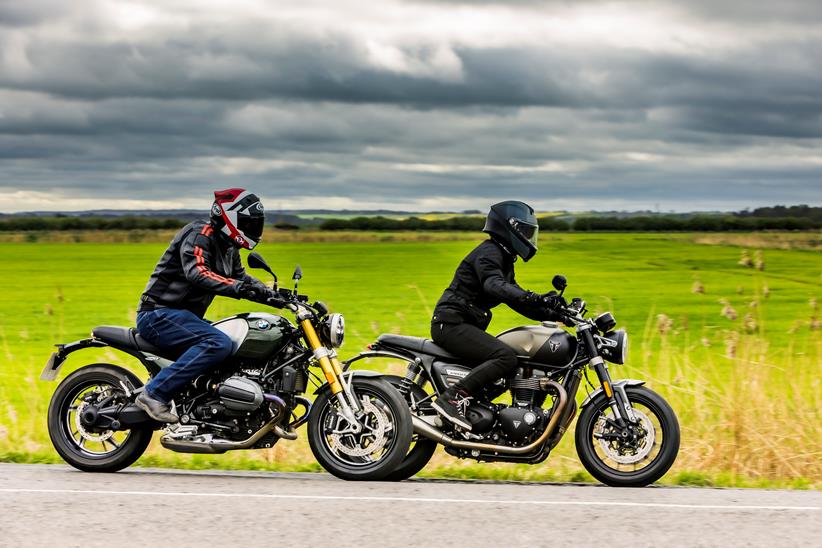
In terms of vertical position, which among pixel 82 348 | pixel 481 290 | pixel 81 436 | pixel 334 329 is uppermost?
pixel 481 290

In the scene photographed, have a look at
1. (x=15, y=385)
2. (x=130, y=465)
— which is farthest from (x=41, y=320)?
(x=130, y=465)

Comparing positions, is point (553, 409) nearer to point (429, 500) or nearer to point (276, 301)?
Answer: point (429, 500)

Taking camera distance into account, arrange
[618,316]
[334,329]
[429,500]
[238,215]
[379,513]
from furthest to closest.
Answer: [618,316] → [238,215] → [334,329] → [429,500] → [379,513]

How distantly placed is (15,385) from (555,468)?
32.5 feet

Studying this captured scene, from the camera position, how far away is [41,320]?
97.8 ft

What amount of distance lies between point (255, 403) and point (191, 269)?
3.70ft

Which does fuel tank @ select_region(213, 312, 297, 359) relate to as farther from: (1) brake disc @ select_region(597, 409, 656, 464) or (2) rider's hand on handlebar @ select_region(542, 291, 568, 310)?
(1) brake disc @ select_region(597, 409, 656, 464)

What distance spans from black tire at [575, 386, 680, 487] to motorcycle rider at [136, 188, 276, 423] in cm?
256

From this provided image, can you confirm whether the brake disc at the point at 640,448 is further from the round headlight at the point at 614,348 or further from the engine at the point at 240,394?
the engine at the point at 240,394

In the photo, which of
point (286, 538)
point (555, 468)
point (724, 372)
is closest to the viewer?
point (286, 538)

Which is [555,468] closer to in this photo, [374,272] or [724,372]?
Answer: [724,372]

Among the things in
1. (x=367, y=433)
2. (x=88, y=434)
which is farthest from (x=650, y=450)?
(x=88, y=434)

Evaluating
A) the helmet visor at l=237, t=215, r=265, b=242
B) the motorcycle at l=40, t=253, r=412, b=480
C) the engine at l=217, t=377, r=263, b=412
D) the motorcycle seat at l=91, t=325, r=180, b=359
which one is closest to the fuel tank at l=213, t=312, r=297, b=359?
the motorcycle at l=40, t=253, r=412, b=480

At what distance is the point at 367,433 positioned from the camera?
770 cm
